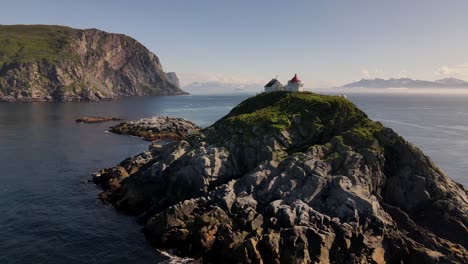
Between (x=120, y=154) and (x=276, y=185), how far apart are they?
59418 mm

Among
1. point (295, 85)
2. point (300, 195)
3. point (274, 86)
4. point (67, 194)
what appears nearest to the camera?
point (300, 195)

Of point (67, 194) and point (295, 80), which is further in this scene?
point (295, 80)

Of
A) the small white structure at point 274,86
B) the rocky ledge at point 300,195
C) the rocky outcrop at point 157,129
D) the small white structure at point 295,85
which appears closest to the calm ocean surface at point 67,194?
the rocky ledge at point 300,195

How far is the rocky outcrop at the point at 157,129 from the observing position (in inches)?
5187

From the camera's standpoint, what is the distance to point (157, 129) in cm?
13838

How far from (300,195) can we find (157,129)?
95.8m

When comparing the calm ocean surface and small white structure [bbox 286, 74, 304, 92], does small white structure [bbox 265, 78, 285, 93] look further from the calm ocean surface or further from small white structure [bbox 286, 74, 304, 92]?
the calm ocean surface

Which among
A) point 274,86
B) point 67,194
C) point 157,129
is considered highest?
point 274,86

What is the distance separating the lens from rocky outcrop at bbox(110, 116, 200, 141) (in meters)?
132

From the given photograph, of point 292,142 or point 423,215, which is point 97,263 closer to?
point 292,142

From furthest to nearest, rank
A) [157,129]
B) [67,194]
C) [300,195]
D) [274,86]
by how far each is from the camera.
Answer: [157,129] < [274,86] < [67,194] < [300,195]

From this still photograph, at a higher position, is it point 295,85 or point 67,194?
point 295,85

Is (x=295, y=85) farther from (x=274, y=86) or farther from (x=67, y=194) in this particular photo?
(x=67, y=194)

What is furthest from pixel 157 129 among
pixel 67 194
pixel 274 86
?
pixel 67 194
